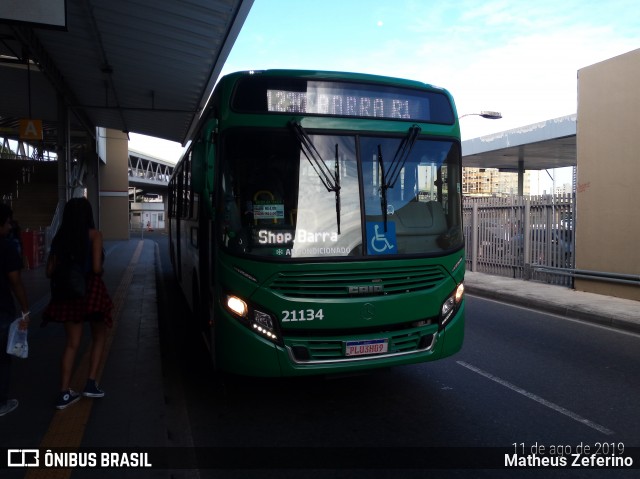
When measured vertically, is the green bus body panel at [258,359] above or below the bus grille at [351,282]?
below

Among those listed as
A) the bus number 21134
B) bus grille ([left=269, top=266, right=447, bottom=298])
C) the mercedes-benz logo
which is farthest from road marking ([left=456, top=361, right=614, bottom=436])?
the bus number 21134

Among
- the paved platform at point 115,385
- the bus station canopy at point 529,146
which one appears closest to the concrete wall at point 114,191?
the bus station canopy at point 529,146

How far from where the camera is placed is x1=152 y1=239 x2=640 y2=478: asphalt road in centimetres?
408

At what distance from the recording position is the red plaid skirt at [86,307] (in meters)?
4.44

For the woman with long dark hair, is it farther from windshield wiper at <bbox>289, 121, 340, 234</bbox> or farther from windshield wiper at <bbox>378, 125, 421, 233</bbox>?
windshield wiper at <bbox>378, 125, 421, 233</bbox>

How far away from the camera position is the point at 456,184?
5.32m

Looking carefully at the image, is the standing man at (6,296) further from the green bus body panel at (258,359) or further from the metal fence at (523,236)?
the metal fence at (523,236)

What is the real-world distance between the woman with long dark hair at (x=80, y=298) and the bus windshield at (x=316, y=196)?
1.15 metres

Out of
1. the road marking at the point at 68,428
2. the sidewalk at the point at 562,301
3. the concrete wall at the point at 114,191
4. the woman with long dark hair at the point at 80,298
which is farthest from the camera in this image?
the concrete wall at the point at 114,191

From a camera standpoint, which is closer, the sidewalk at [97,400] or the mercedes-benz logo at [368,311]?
the sidewalk at [97,400]

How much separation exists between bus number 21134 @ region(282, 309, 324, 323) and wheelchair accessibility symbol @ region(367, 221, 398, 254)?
2.44 ft

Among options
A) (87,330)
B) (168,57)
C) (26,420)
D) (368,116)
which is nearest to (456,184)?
(368,116)

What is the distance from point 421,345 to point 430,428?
2.49 ft

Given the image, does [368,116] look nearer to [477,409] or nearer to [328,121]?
[328,121]
